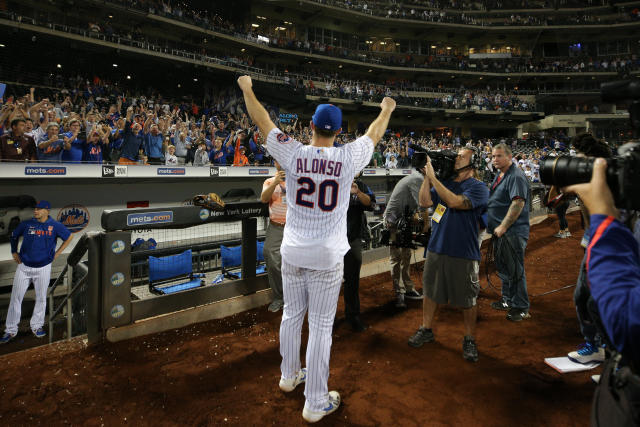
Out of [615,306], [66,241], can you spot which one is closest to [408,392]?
[615,306]

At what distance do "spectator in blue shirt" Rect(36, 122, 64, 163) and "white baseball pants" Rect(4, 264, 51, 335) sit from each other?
9.18 ft

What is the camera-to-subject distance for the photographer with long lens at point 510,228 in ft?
13.2

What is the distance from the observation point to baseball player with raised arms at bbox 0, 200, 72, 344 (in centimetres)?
545

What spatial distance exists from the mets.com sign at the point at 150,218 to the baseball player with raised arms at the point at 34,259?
11.2 ft

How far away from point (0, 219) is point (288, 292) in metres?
8.46

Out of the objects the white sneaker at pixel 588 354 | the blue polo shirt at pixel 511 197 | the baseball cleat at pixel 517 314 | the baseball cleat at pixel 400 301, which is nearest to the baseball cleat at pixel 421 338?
the baseball cleat at pixel 400 301

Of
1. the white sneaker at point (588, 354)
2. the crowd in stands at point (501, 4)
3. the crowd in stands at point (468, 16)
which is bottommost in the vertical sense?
the white sneaker at point (588, 354)

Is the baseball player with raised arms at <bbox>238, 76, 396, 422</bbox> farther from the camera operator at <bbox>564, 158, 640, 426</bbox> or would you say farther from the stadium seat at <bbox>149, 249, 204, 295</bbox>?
the stadium seat at <bbox>149, 249, 204, 295</bbox>

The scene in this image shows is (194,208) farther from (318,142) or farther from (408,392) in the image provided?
(408,392)

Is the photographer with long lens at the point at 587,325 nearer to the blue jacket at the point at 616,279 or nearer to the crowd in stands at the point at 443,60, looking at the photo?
the blue jacket at the point at 616,279

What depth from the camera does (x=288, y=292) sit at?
2.30 m

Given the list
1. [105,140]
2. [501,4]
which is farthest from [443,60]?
[105,140]

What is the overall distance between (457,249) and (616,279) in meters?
2.07

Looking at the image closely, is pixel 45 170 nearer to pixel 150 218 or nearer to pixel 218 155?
pixel 218 155
